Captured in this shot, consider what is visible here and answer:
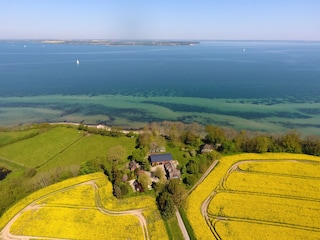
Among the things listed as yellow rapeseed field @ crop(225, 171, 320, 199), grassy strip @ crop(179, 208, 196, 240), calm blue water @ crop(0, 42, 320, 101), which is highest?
calm blue water @ crop(0, 42, 320, 101)

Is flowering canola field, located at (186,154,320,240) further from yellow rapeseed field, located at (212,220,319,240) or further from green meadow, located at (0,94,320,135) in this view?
green meadow, located at (0,94,320,135)

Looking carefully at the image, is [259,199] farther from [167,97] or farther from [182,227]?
[167,97]

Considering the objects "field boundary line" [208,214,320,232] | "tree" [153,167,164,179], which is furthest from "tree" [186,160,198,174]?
"field boundary line" [208,214,320,232]

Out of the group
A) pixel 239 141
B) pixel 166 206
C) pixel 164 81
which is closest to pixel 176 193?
pixel 166 206

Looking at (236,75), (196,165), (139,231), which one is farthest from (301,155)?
(236,75)

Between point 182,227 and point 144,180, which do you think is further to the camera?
point 144,180

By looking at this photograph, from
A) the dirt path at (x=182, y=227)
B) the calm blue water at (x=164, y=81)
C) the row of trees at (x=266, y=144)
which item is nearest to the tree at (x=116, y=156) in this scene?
the dirt path at (x=182, y=227)

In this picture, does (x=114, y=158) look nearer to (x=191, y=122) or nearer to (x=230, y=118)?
(x=191, y=122)
